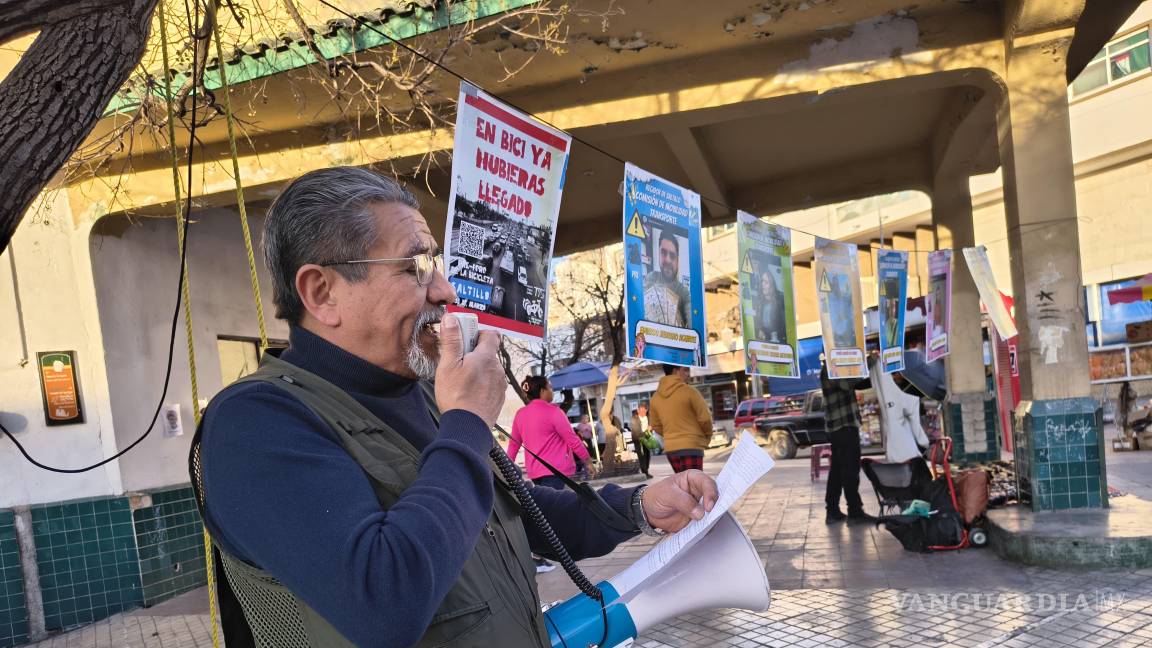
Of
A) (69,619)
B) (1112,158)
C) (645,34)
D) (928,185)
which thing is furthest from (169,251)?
(1112,158)

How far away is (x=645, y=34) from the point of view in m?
6.56

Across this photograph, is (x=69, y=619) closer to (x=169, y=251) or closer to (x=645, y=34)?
(x=169, y=251)

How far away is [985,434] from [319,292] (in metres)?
11.3

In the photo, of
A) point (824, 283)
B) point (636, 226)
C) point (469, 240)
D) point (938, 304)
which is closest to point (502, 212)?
point (469, 240)

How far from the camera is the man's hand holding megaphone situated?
5.67 feet

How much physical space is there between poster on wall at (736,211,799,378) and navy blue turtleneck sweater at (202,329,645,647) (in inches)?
230

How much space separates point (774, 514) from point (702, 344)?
13.1 ft

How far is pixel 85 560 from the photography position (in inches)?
271

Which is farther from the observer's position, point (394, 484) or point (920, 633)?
point (920, 633)

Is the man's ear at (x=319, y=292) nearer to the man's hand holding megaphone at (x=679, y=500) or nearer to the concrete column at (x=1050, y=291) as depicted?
the man's hand holding megaphone at (x=679, y=500)

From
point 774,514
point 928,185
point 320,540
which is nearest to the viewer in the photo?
point 320,540

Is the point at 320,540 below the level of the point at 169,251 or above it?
below

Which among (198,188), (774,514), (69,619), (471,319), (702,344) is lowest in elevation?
(774,514)

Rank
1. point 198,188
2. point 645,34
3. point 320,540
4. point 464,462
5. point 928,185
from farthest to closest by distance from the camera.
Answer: point 928,185 → point 198,188 → point 645,34 → point 464,462 → point 320,540
